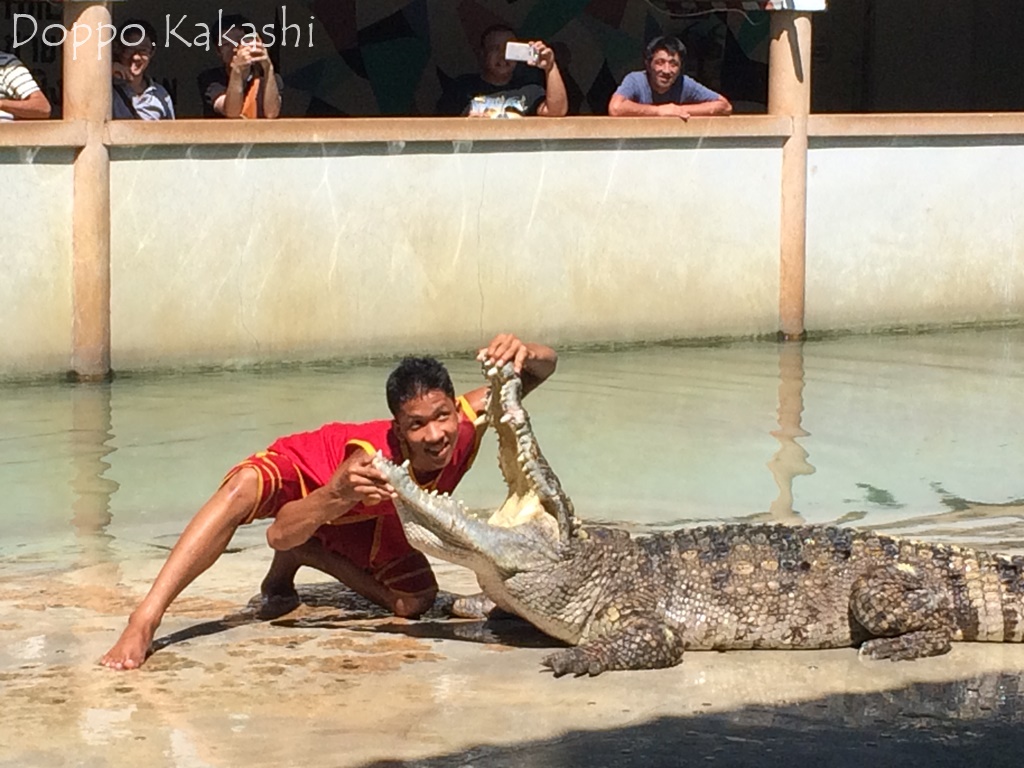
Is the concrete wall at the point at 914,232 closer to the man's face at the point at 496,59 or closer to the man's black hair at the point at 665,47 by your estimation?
the man's black hair at the point at 665,47

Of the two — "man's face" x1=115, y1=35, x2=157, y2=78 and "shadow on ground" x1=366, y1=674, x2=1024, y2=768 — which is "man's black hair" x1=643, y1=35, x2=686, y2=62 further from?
"shadow on ground" x1=366, y1=674, x2=1024, y2=768

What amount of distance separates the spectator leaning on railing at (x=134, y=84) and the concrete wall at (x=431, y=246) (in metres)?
0.45

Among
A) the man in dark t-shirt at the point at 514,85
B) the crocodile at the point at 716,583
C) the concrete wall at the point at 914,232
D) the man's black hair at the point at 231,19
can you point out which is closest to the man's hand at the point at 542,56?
the man in dark t-shirt at the point at 514,85

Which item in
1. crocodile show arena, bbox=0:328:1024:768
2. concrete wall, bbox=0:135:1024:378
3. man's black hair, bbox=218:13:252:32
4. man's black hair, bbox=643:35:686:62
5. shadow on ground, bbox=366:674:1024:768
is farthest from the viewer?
man's black hair, bbox=218:13:252:32

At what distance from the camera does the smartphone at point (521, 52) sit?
11.2 metres

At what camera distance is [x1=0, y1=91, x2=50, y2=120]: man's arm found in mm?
10070

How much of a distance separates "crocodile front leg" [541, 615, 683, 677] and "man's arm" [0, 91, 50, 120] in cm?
589

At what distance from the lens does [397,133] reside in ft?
35.8

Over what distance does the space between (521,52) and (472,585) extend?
220 inches

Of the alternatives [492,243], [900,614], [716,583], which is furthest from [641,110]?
[900,614]

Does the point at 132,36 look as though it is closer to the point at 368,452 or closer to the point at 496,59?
the point at 496,59

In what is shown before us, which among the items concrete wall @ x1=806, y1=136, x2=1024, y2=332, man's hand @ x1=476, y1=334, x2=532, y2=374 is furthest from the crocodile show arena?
concrete wall @ x1=806, y1=136, x2=1024, y2=332

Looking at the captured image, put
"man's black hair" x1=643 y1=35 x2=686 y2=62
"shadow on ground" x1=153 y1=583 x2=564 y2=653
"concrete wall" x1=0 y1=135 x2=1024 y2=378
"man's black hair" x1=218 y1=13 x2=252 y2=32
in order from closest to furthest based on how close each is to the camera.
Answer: "shadow on ground" x1=153 y1=583 x2=564 y2=653
"concrete wall" x1=0 y1=135 x2=1024 y2=378
"man's black hair" x1=643 y1=35 x2=686 y2=62
"man's black hair" x1=218 y1=13 x2=252 y2=32

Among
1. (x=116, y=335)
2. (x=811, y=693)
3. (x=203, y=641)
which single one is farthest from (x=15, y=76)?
(x=811, y=693)
